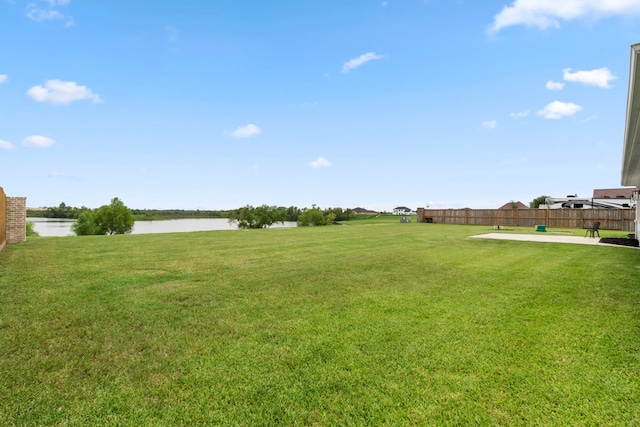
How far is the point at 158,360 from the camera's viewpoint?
2.48m

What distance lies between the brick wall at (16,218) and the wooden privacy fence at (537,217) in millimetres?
29342

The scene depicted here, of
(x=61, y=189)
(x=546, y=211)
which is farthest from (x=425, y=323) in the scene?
(x=61, y=189)

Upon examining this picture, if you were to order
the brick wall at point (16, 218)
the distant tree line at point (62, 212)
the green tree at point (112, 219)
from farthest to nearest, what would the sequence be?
the distant tree line at point (62, 212), the green tree at point (112, 219), the brick wall at point (16, 218)

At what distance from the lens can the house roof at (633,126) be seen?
3328mm

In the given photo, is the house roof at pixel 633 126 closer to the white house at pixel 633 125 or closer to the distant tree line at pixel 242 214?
the white house at pixel 633 125

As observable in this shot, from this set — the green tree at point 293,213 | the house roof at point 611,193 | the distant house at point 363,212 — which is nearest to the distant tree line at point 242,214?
the green tree at point 293,213

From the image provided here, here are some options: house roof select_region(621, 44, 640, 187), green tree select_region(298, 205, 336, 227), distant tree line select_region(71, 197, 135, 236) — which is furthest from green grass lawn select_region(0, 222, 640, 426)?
green tree select_region(298, 205, 336, 227)

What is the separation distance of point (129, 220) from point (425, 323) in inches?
1855

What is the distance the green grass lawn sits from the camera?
190cm

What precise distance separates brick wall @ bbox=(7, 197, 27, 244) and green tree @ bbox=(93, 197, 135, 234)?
1381 inches

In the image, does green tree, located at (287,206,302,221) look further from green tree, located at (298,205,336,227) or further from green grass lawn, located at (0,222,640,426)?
green grass lawn, located at (0,222,640,426)

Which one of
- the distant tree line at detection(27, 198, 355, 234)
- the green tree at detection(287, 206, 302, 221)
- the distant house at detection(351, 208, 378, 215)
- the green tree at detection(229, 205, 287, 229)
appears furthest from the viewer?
the distant house at detection(351, 208, 378, 215)

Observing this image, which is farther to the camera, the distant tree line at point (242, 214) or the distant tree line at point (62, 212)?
the distant tree line at point (242, 214)

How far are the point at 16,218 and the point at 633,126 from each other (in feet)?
50.2
